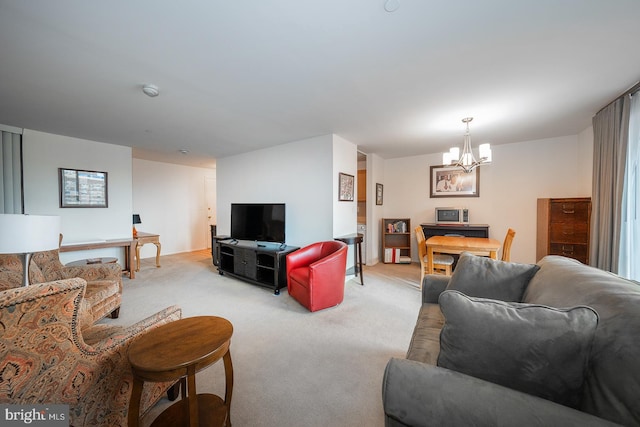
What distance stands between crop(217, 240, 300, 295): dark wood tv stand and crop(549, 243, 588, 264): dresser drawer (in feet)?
12.8

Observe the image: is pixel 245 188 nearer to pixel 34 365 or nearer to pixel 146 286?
pixel 146 286

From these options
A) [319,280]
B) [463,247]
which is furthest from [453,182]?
[319,280]

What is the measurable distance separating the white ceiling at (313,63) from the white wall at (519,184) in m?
0.83

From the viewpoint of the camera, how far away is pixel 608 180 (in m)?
2.67

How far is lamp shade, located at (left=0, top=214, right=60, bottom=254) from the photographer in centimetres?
126

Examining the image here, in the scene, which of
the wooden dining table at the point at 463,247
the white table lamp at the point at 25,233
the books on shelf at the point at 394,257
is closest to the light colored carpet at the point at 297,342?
the wooden dining table at the point at 463,247

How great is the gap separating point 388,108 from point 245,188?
3.30 metres

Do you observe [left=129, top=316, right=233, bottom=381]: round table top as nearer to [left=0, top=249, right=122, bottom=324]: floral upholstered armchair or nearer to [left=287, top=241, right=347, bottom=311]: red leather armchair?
[left=0, top=249, right=122, bottom=324]: floral upholstered armchair

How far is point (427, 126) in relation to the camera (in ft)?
11.1

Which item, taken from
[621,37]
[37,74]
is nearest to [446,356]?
[621,37]

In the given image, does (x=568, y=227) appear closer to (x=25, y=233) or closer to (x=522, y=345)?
(x=522, y=345)

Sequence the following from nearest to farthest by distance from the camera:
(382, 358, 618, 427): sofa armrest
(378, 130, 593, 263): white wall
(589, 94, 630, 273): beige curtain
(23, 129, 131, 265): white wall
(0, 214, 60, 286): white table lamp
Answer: (382, 358, 618, 427): sofa armrest < (0, 214, 60, 286): white table lamp < (589, 94, 630, 273): beige curtain < (23, 129, 131, 265): white wall < (378, 130, 593, 263): white wall

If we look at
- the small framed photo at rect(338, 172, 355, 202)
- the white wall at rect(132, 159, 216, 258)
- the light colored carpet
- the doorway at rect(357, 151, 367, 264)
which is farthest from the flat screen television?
the white wall at rect(132, 159, 216, 258)

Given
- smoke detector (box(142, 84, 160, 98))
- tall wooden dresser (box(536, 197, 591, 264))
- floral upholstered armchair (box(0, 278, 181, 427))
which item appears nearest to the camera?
floral upholstered armchair (box(0, 278, 181, 427))
